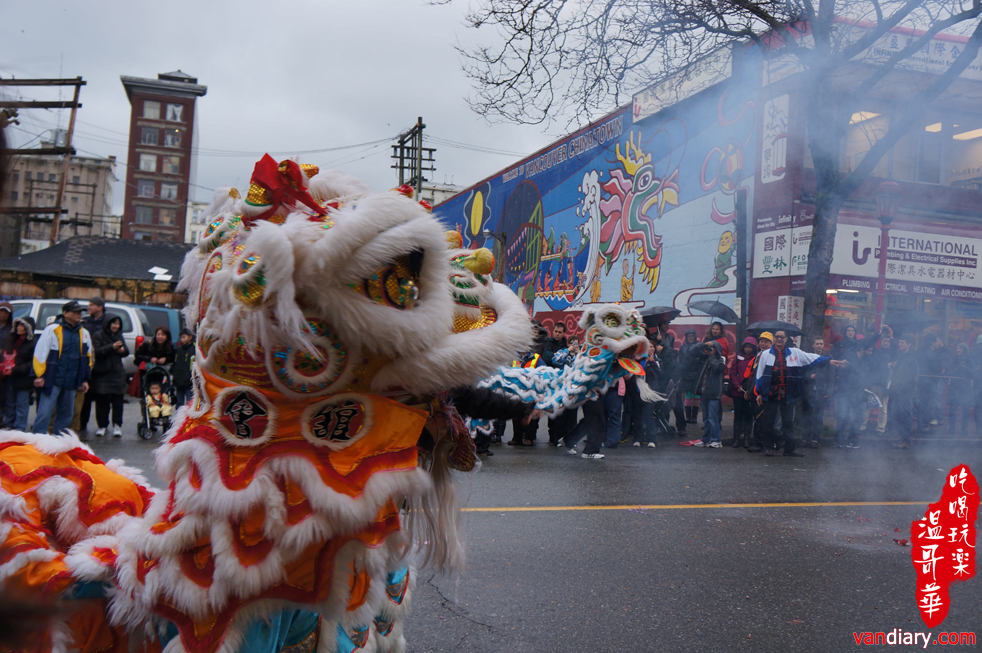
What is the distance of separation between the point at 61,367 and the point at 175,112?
5506 centimetres

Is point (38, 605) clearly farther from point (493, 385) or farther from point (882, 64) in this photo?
point (882, 64)

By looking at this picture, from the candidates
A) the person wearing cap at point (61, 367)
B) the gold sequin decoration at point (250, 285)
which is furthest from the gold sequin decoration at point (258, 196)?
the person wearing cap at point (61, 367)

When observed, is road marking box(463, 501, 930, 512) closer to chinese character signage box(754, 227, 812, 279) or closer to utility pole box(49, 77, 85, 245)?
utility pole box(49, 77, 85, 245)

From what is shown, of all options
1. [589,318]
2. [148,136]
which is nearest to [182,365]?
[589,318]

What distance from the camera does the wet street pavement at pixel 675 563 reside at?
3137 millimetres

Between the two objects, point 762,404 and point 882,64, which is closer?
point 882,64

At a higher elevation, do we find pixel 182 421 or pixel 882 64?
pixel 882 64

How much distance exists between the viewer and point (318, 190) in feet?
5.55

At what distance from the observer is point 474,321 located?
1633 mm

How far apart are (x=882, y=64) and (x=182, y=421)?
8.33 m

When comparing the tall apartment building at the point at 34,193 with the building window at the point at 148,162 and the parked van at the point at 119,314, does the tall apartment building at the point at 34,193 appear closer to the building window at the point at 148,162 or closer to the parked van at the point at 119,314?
the parked van at the point at 119,314

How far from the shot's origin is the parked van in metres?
11.5

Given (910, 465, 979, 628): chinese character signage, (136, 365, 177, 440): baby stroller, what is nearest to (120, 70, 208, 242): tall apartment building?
(136, 365, 177, 440): baby stroller

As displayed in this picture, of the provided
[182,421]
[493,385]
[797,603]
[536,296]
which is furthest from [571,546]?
[536,296]
